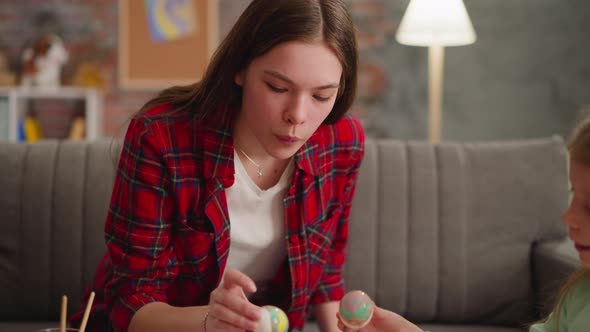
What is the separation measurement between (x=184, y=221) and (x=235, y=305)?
407 mm

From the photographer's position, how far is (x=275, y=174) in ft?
5.32

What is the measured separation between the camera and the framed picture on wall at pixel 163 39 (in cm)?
515

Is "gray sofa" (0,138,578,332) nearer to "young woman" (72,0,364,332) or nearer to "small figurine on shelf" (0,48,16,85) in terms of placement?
"young woman" (72,0,364,332)

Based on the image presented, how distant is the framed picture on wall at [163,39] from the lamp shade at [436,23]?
1.79m

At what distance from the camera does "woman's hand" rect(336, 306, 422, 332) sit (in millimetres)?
1257

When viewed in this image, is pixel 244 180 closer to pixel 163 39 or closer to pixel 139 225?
pixel 139 225

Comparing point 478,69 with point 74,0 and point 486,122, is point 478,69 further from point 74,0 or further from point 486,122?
point 74,0

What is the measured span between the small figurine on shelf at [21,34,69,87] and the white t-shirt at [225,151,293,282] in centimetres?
386

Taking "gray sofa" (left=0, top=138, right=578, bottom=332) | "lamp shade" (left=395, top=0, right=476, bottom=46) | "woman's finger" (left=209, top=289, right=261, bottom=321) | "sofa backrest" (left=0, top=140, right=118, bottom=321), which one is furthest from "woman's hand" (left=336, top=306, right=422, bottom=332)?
"lamp shade" (left=395, top=0, right=476, bottom=46)

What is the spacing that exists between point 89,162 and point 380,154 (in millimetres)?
875

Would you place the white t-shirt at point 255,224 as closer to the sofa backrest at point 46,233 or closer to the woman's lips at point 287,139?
the woman's lips at point 287,139

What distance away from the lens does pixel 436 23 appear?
3.80 m

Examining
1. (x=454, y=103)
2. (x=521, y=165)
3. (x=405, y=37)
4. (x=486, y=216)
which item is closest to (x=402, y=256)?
(x=486, y=216)

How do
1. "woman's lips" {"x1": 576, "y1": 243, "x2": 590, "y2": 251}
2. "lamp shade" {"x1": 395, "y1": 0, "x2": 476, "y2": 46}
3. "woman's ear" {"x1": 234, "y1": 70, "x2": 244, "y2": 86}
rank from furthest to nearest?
"lamp shade" {"x1": 395, "y1": 0, "x2": 476, "y2": 46}, "woman's ear" {"x1": 234, "y1": 70, "x2": 244, "y2": 86}, "woman's lips" {"x1": 576, "y1": 243, "x2": 590, "y2": 251}
